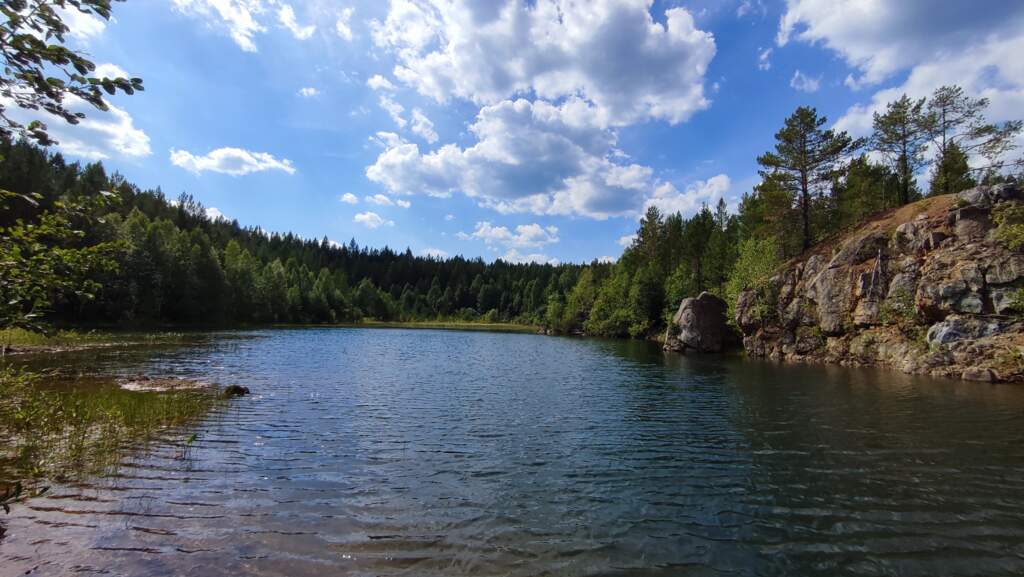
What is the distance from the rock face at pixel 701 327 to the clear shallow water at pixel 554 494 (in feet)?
127

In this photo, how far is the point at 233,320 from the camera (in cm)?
11456

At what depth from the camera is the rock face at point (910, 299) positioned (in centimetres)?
3581

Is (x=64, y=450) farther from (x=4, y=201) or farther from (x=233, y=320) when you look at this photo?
(x=233, y=320)

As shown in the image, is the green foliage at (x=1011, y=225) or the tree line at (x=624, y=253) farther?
the green foliage at (x=1011, y=225)

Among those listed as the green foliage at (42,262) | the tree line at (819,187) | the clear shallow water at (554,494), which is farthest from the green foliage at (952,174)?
the green foliage at (42,262)

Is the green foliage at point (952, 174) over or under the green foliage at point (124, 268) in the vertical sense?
over

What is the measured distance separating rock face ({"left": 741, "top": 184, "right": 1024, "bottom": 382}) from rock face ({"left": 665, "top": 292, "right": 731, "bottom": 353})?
4.55 metres

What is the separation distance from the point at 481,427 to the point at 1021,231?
3724 cm

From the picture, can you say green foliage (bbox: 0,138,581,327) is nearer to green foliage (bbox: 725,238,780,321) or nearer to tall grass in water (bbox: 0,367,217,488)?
tall grass in water (bbox: 0,367,217,488)

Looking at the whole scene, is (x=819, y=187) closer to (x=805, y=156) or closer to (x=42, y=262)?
(x=805, y=156)

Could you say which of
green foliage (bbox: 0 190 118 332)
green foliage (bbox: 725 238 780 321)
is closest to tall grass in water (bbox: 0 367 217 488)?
green foliage (bbox: 0 190 118 332)

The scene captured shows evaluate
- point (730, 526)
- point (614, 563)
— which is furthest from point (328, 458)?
point (730, 526)

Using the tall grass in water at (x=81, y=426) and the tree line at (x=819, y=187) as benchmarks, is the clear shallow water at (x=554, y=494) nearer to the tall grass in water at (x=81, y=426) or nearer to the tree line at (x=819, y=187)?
the tall grass in water at (x=81, y=426)

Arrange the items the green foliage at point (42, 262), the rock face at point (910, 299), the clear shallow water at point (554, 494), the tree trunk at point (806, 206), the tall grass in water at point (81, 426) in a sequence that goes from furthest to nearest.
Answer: the tree trunk at point (806, 206) < the rock face at point (910, 299) < the tall grass in water at point (81, 426) < the clear shallow water at point (554, 494) < the green foliage at point (42, 262)
